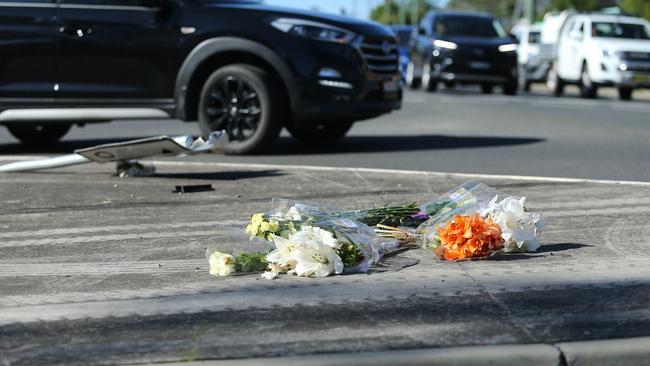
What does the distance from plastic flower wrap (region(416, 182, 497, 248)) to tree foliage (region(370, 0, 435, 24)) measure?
133 metres

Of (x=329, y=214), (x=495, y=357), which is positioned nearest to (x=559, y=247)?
(x=329, y=214)

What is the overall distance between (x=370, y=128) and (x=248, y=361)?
37.3 feet

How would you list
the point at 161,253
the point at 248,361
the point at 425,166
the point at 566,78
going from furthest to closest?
the point at 566,78 → the point at 425,166 → the point at 161,253 → the point at 248,361

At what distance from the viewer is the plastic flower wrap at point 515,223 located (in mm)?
6176

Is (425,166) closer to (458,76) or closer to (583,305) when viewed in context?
(583,305)

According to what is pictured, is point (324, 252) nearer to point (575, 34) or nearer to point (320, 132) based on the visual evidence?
point (320, 132)

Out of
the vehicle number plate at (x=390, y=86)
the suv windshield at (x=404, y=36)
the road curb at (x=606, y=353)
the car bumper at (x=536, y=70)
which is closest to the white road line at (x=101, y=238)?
the road curb at (x=606, y=353)

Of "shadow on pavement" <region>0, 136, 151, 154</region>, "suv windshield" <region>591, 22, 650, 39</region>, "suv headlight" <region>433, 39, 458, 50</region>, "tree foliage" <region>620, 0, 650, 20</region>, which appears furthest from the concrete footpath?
"tree foliage" <region>620, 0, 650, 20</region>

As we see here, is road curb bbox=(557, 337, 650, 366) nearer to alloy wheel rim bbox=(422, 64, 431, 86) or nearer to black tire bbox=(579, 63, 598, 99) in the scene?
alloy wheel rim bbox=(422, 64, 431, 86)

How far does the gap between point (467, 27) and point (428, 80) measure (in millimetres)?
1504

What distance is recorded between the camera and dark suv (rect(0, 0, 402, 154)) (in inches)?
434

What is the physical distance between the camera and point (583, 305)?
5141mm

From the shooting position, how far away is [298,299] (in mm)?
5285

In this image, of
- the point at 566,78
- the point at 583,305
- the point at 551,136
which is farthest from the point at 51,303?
the point at 566,78
